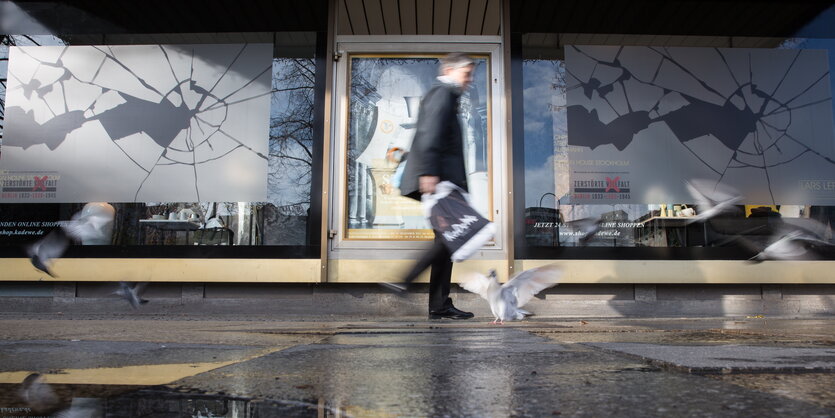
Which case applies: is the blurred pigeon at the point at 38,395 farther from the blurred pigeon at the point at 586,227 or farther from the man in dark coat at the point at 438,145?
the blurred pigeon at the point at 586,227

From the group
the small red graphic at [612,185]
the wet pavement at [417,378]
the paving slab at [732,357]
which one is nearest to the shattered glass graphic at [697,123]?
the small red graphic at [612,185]

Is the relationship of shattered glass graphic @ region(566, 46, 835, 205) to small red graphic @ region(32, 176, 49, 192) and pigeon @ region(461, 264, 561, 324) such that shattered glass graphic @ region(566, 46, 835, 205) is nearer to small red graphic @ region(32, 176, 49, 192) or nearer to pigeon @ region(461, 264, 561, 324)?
pigeon @ region(461, 264, 561, 324)

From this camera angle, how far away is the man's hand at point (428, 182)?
133 inches

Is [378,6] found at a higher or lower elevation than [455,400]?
higher

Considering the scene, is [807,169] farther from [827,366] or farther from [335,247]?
[827,366]

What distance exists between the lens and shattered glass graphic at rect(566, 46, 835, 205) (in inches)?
221

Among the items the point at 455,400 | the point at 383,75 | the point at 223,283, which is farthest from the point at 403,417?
the point at 383,75

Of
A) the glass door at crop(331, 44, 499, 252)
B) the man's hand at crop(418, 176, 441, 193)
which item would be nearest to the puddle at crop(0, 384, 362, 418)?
the man's hand at crop(418, 176, 441, 193)

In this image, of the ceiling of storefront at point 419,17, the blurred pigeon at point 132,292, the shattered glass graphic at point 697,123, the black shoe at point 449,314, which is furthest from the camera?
the ceiling of storefront at point 419,17

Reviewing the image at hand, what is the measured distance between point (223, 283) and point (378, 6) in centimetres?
323

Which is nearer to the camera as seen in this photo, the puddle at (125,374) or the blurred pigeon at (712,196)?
the puddle at (125,374)

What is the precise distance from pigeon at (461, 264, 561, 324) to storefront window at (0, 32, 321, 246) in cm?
220

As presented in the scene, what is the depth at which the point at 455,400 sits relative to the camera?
1092mm

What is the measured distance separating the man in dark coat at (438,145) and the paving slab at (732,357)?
1589 millimetres
